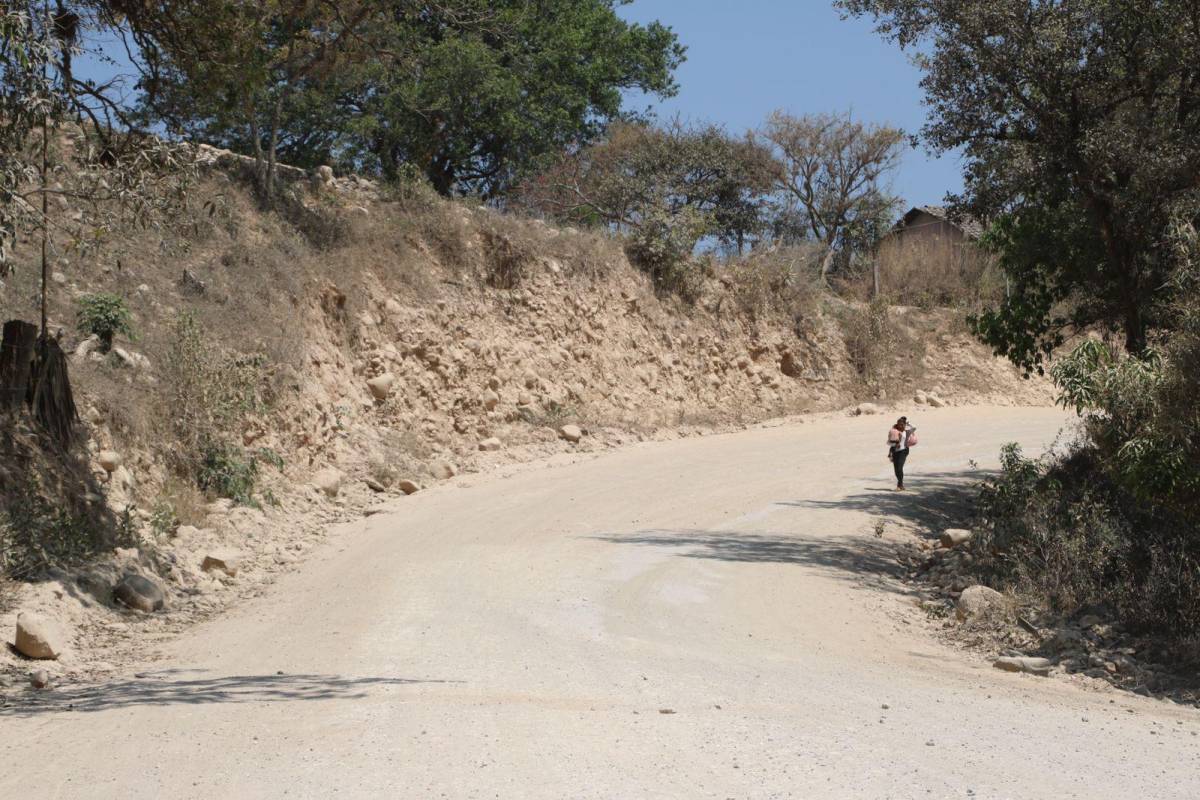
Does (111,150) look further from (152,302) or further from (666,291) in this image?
(666,291)

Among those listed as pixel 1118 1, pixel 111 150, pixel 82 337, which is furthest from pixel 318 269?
pixel 1118 1

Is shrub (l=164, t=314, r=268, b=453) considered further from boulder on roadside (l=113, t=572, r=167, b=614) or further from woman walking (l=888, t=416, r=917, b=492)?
woman walking (l=888, t=416, r=917, b=492)

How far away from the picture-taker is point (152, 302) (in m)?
18.6

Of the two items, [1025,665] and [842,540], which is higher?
Answer: [842,540]

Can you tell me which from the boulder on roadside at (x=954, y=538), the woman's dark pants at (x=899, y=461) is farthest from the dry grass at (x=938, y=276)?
the boulder on roadside at (x=954, y=538)

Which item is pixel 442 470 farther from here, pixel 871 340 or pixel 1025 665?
pixel 871 340

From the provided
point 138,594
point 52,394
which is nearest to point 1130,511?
point 138,594

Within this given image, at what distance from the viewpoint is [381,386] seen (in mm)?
22281

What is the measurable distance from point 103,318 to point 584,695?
11579 mm

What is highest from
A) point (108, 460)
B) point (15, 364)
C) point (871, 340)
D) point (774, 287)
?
point (774, 287)

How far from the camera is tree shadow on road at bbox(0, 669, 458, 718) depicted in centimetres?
775

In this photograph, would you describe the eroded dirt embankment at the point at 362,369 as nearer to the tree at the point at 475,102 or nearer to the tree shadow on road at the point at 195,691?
the tree shadow on road at the point at 195,691

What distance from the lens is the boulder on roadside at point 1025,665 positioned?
34.0 feet

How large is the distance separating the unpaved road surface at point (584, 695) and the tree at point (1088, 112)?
19.8 feet
